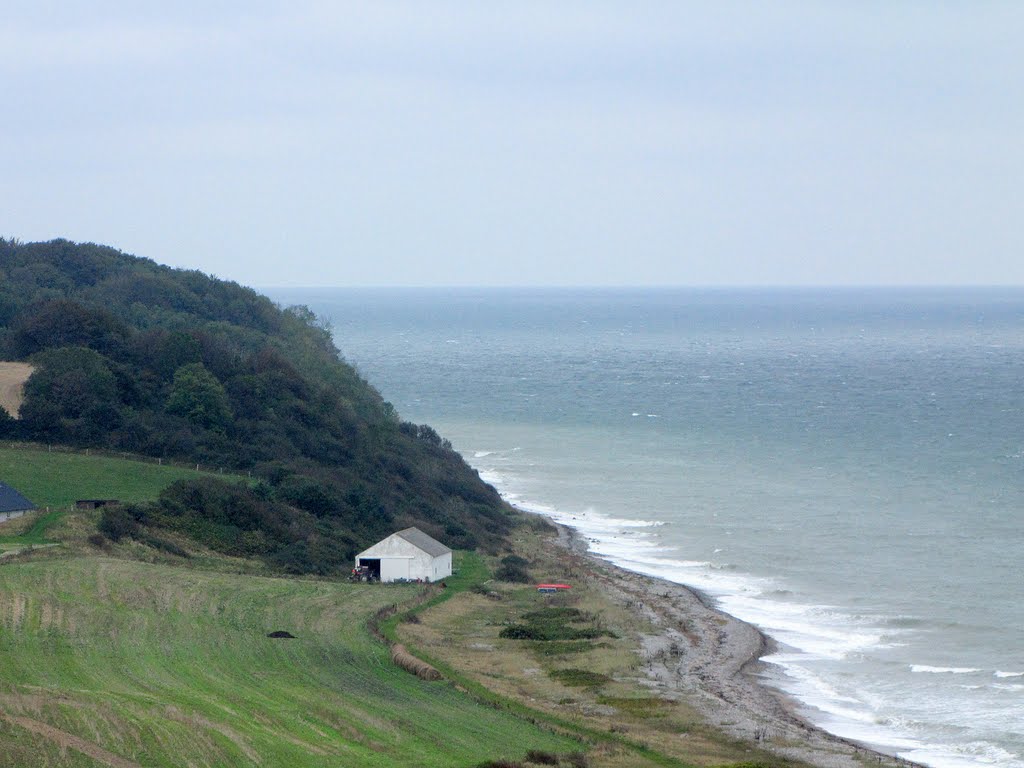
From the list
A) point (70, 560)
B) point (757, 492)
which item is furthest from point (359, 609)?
point (757, 492)

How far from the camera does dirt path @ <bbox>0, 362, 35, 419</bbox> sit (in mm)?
63562

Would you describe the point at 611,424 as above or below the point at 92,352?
below

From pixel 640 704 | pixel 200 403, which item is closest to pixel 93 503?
pixel 200 403

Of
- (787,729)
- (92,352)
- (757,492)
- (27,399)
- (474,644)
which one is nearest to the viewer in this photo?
(787,729)

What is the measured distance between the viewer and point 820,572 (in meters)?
54.9

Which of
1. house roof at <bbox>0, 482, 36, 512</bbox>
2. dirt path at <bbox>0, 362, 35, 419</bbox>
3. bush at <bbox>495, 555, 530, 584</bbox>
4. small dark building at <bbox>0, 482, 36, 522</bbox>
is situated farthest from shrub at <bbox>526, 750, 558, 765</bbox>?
dirt path at <bbox>0, 362, 35, 419</bbox>

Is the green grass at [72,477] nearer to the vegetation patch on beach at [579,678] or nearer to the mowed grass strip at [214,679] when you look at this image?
the mowed grass strip at [214,679]

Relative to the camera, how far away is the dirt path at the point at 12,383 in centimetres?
6356

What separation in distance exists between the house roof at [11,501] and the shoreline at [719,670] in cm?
2112

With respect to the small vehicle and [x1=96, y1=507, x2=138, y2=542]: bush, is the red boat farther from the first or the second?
[x1=96, y1=507, x2=138, y2=542]: bush

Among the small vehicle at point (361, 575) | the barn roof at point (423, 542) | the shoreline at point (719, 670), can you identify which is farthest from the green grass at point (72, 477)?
the shoreline at point (719, 670)

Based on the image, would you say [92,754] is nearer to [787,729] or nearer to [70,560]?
[787,729]

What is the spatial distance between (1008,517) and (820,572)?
1581cm

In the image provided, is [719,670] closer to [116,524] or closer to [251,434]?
[116,524]
